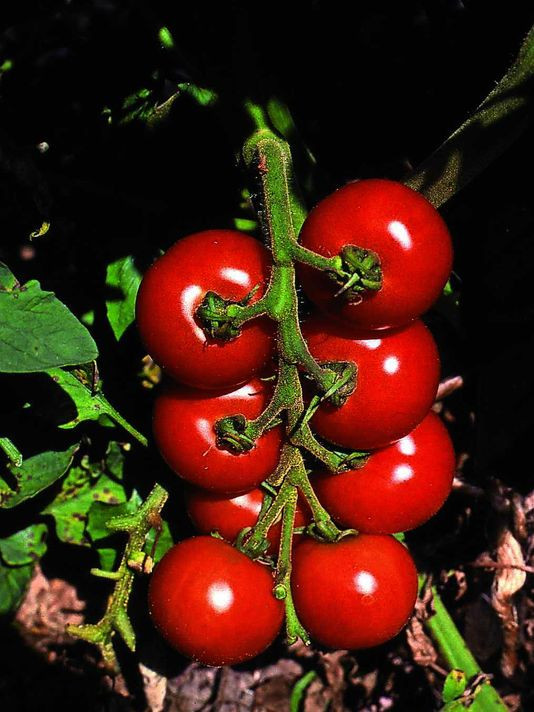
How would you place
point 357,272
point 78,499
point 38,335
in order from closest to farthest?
point 357,272 → point 38,335 → point 78,499

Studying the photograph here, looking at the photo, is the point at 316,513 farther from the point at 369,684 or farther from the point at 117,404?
the point at 369,684

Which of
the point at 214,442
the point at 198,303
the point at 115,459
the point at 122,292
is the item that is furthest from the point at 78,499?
the point at 198,303

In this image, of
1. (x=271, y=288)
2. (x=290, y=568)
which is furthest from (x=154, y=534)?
(x=271, y=288)

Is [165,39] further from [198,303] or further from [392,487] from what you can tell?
[392,487]

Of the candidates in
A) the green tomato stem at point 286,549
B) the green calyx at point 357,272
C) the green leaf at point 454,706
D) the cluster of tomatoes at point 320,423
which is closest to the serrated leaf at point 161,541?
the cluster of tomatoes at point 320,423

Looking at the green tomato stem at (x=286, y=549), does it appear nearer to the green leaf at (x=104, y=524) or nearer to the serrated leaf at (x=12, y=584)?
the green leaf at (x=104, y=524)
